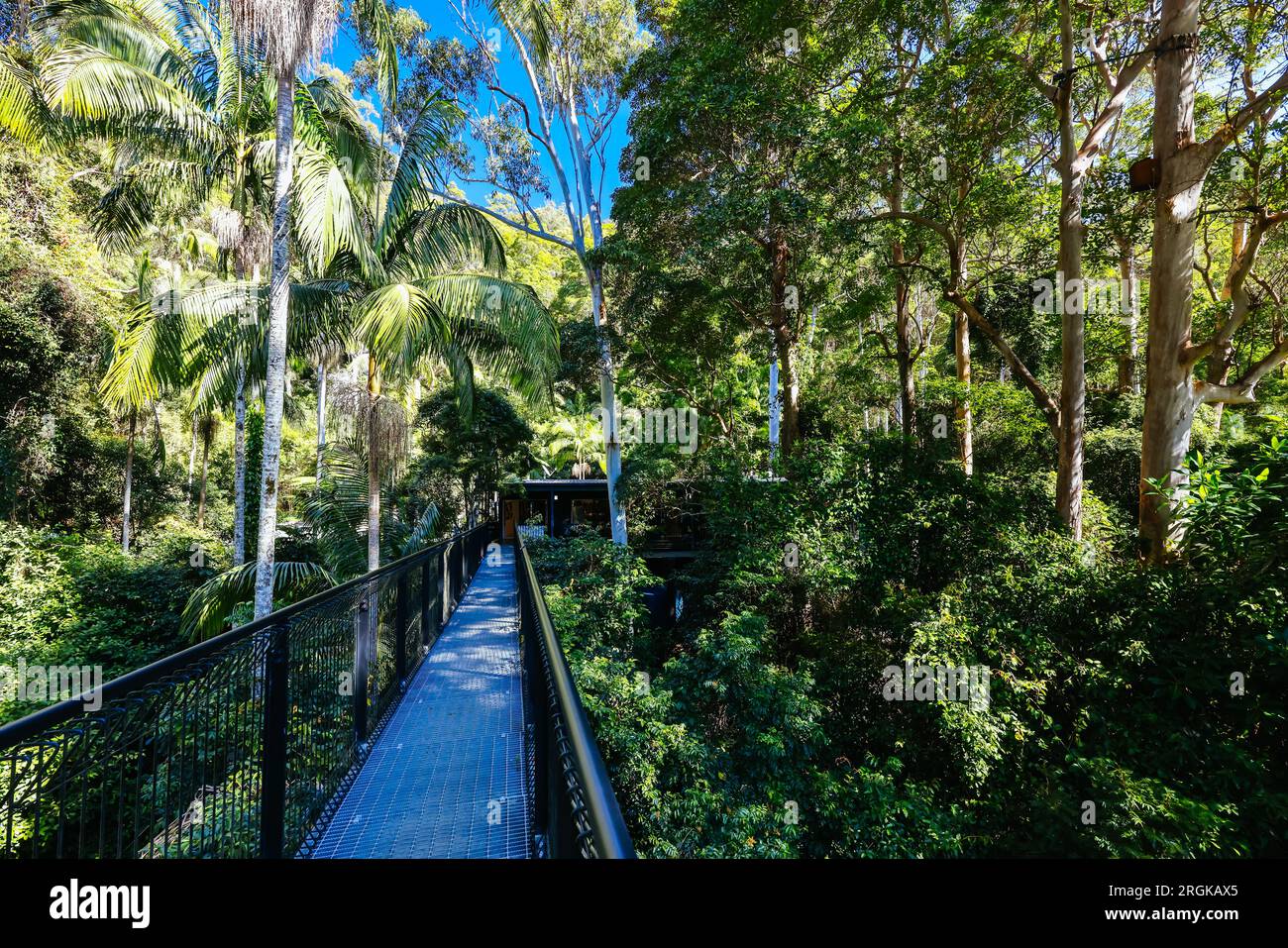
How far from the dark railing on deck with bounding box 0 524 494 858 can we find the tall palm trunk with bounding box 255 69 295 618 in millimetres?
2675

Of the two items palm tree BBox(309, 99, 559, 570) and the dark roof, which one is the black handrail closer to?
palm tree BBox(309, 99, 559, 570)

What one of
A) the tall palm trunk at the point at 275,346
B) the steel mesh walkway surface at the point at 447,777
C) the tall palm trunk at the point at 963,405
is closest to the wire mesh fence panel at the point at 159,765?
the steel mesh walkway surface at the point at 447,777

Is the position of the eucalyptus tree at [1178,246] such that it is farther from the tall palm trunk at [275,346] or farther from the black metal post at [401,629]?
the tall palm trunk at [275,346]

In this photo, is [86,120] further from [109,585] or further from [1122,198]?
[1122,198]

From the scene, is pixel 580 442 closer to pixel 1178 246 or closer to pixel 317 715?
pixel 1178 246

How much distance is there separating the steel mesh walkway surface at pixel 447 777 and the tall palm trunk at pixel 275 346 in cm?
235

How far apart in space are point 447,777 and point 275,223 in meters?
7.29

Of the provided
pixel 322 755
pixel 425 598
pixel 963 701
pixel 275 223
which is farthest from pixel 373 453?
pixel 963 701

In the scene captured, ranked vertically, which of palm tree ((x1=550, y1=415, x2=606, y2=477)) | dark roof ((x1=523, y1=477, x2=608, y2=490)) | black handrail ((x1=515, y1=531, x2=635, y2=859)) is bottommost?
black handrail ((x1=515, y1=531, x2=635, y2=859))

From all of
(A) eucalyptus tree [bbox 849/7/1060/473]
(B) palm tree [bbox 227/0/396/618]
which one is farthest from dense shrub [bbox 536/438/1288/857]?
(B) palm tree [bbox 227/0/396/618]

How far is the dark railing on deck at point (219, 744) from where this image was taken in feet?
5.99

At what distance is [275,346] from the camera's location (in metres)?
7.17

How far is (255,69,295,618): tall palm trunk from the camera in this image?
6945 mm
